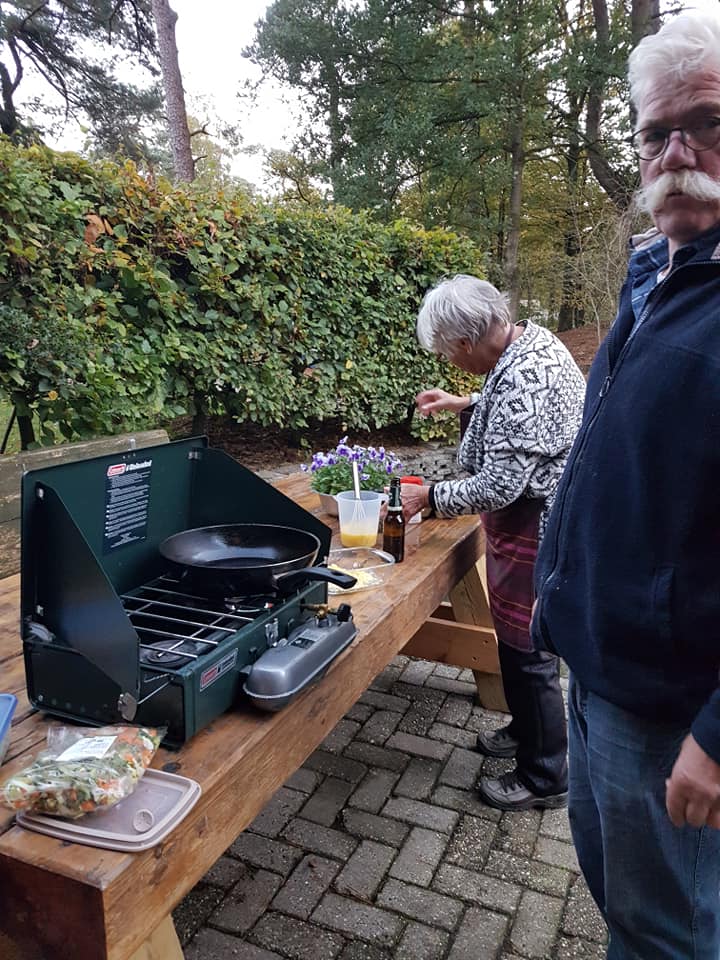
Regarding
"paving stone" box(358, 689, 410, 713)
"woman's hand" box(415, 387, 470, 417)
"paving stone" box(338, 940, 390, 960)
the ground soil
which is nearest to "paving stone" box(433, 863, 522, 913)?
"paving stone" box(338, 940, 390, 960)

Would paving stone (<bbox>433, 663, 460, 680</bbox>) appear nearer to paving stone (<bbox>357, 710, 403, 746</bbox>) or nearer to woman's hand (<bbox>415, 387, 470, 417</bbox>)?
paving stone (<bbox>357, 710, 403, 746</bbox>)

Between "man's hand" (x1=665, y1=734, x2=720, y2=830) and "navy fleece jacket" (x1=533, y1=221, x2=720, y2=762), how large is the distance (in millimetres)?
31

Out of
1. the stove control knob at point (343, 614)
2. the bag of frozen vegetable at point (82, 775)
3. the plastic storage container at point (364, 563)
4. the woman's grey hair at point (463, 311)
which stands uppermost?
the woman's grey hair at point (463, 311)

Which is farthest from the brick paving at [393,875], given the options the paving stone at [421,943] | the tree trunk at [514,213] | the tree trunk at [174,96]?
the tree trunk at [514,213]

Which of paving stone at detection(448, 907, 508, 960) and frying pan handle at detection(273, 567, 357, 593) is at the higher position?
frying pan handle at detection(273, 567, 357, 593)

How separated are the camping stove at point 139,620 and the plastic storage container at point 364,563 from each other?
396 millimetres

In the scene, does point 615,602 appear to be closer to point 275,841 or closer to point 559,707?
point 559,707

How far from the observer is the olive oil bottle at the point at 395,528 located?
6.87 ft

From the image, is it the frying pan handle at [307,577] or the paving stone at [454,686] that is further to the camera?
the paving stone at [454,686]

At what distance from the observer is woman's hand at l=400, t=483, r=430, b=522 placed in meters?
2.27

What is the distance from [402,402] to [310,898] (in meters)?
5.46

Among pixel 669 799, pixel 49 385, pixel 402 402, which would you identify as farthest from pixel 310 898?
pixel 402 402

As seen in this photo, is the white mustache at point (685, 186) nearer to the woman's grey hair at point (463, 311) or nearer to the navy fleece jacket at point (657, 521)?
the navy fleece jacket at point (657, 521)

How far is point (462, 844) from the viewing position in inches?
86.5
